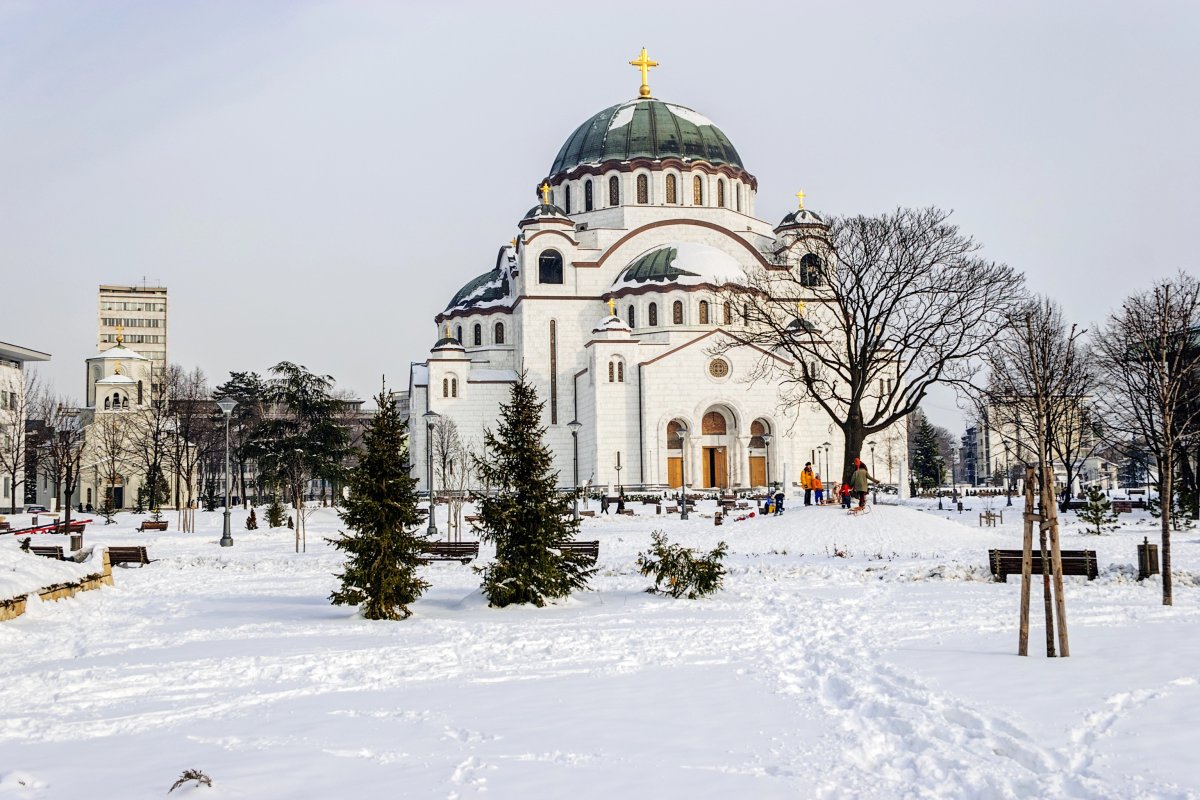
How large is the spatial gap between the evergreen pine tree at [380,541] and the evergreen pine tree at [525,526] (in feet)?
3.36

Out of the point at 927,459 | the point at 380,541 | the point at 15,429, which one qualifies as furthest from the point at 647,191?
the point at 380,541

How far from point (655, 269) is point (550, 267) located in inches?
242

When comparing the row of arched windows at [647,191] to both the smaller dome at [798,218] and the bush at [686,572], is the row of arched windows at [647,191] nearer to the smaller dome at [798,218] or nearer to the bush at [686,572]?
the smaller dome at [798,218]

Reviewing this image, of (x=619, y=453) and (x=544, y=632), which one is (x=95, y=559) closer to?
(x=544, y=632)

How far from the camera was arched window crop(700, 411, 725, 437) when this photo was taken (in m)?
51.0

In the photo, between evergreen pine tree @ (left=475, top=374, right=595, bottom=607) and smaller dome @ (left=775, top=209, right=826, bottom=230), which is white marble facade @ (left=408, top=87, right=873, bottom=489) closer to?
smaller dome @ (left=775, top=209, right=826, bottom=230)

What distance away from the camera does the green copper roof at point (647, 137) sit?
56438 mm

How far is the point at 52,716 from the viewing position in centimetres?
753

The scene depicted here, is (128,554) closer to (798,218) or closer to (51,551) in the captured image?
(51,551)

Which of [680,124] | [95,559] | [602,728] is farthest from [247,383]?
[602,728]

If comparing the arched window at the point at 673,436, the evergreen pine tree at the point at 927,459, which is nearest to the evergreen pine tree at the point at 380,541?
the arched window at the point at 673,436

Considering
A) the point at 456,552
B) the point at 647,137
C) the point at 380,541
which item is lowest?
the point at 456,552

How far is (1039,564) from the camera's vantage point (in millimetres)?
15125

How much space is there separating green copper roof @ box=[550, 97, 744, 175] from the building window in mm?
10015
